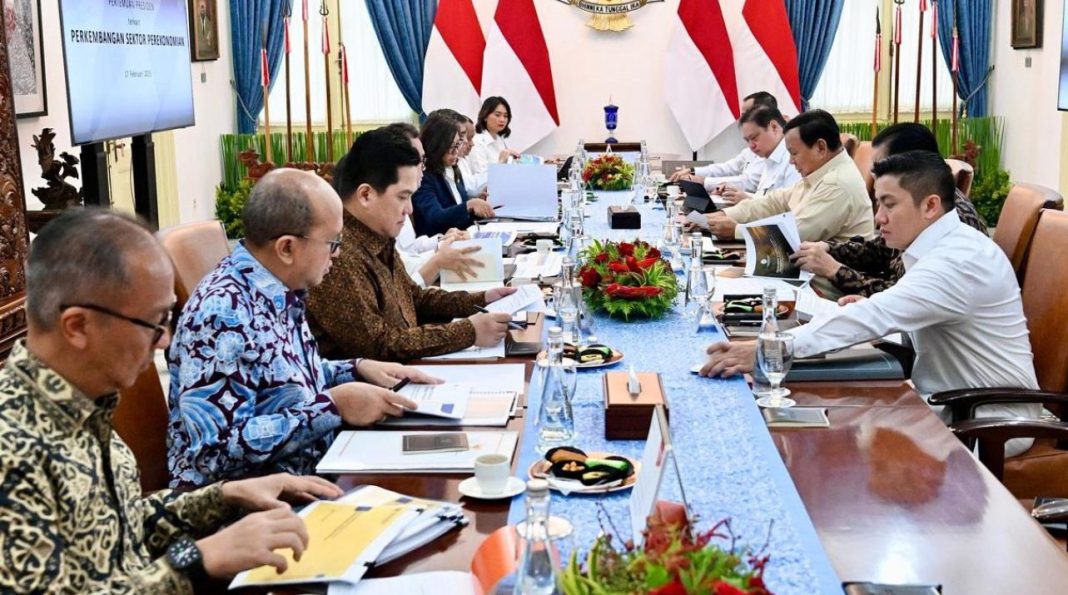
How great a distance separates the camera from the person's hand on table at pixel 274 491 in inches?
68.2

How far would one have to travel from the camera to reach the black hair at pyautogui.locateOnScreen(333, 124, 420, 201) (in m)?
2.84

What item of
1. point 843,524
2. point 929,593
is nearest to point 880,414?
point 843,524

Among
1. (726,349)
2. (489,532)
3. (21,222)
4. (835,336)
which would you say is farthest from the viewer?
(21,222)

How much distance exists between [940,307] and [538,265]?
142 centimetres

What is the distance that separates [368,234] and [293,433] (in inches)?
35.3

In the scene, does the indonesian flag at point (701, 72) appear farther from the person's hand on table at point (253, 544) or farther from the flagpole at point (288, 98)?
the person's hand on table at point (253, 544)

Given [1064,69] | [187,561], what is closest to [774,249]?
[187,561]

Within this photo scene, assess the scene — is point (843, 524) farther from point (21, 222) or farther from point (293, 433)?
point (21, 222)

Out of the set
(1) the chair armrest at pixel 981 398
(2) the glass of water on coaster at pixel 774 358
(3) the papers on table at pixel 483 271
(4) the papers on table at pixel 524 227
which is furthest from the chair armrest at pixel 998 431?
(4) the papers on table at pixel 524 227

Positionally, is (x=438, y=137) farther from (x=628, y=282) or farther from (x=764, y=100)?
(x=764, y=100)

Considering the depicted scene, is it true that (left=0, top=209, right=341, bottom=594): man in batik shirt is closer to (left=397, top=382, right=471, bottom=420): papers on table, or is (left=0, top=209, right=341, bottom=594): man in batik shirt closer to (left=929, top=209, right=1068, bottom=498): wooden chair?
(left=397, top=382, right=471, bottom=420): papers on table

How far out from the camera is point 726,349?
2.44m

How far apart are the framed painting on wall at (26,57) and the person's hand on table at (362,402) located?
3.46 metres

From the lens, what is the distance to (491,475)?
5.74 ft
